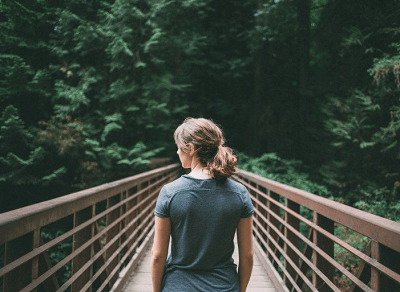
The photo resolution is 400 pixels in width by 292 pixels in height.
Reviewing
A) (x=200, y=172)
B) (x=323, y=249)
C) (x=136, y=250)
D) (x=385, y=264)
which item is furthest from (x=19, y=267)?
A: (x=136, y=250)

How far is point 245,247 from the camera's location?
1989 mm

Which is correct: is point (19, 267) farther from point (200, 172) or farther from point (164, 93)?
point (164, 93)

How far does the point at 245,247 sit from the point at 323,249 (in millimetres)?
1363

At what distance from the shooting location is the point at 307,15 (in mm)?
14938

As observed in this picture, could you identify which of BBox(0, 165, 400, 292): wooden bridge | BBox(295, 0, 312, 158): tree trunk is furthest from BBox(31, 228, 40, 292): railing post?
BBox(295, 0, 312, 158): tree trunk

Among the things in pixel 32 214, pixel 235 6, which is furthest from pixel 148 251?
pixel 235 6

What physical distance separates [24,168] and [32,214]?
10588 mm

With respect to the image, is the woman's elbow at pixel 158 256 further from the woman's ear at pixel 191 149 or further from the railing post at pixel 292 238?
the railing post at pixel 292 238

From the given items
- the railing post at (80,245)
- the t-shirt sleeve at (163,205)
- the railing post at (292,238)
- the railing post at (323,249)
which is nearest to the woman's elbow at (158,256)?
the t-shirt sleeve at (163,205)

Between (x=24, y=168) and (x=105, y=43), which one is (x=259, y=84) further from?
(x=24, y=168)

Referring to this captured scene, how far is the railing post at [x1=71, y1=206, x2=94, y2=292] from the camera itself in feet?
9.64

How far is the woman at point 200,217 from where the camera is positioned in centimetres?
177

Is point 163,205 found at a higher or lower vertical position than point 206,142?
lower

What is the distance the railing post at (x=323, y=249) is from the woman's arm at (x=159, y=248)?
168 cm
